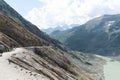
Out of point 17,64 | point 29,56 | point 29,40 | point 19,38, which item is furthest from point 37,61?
point 29,40

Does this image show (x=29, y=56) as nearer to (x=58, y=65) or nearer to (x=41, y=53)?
(x=41, y=53)

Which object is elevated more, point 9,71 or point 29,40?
point 29,40

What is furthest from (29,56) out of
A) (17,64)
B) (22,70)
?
(22,70)

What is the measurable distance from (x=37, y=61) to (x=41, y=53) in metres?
13.2

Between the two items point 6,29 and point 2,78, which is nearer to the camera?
point 2,78

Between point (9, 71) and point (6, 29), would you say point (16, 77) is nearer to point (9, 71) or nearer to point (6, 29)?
point (9, 71)

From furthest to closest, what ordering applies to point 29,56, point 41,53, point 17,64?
1. point 41,53
2. point 29,56
3. point 17,64

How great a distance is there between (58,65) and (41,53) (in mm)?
6884

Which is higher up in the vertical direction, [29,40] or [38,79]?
[29,40]

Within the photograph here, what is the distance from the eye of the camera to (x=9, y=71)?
4331 cm

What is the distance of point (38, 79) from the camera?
4122cm

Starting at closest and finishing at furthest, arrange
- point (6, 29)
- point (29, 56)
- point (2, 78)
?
point (2, 78) < point (29, 56) < point (6, 29)

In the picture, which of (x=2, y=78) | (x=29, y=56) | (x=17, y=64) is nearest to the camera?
(x=2, y=78)

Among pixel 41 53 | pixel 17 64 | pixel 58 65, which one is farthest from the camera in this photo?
pixel 58 65
